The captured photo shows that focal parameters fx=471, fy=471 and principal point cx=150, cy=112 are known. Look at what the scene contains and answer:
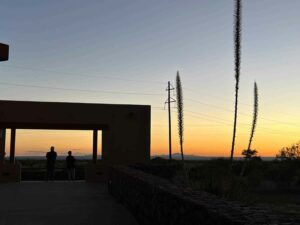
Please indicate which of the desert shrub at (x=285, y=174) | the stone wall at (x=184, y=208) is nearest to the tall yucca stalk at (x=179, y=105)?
the stone wall at (x=184, y=208)

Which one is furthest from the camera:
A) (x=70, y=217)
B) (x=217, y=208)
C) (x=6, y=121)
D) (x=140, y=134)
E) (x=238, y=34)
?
(x=140, y=134)

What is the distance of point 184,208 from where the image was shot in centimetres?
599

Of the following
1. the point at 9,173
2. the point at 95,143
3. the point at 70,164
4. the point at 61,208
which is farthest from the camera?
the point at 95,143

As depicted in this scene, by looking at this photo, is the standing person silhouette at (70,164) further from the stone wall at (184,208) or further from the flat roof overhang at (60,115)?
the stone wall at (184,208)

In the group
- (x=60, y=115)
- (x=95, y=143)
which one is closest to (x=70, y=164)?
(x=95, y=143)

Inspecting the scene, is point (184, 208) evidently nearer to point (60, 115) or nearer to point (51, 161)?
point (51, 161)

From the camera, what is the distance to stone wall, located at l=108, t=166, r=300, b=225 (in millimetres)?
4609

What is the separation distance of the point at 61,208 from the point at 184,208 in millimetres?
6240

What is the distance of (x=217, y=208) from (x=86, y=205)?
7434 millimetres

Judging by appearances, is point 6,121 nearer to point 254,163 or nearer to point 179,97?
point 179,97

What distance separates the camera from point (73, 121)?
21.5 metres

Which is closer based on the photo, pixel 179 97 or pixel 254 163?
pixel 179 97

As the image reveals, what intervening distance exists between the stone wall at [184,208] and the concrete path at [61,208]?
0.65 metres

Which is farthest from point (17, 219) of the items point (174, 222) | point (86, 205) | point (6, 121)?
point (6, 121)
